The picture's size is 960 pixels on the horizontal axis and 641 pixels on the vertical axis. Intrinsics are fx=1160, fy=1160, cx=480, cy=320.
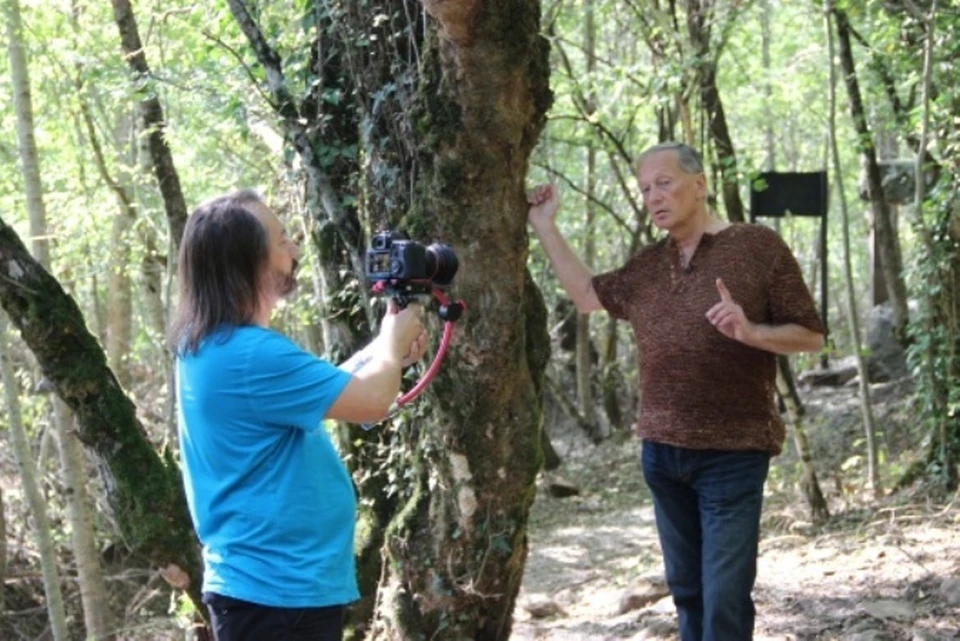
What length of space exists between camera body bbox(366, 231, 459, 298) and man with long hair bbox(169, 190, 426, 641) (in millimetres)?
289

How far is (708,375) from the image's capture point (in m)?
3.66

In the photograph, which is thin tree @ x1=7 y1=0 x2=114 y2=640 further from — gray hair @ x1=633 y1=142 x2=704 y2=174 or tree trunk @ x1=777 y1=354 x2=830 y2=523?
gray hair @ x1=633 y1=142 x2=704 y2=174

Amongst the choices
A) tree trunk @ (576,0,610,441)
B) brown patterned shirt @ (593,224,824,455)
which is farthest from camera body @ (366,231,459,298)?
tree trunk @ (576,0,610,441)

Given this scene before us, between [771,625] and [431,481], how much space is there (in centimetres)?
201

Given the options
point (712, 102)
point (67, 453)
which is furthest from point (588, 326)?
point (67, 453)

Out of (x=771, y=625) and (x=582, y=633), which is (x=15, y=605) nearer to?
(x=582, y=633)

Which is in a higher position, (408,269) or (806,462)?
(408,269)

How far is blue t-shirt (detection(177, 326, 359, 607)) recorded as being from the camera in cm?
251

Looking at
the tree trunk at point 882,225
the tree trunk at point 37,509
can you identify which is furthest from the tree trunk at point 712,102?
the tree trunk at point 37,509

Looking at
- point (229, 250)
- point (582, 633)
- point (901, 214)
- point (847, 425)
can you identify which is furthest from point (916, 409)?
point (901, 214)

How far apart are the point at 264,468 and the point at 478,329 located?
1.43 meters

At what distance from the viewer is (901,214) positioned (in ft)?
69.3

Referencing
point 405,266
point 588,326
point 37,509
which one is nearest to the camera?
point 405,266

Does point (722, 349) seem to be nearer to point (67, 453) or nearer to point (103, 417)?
point (103, 417)
